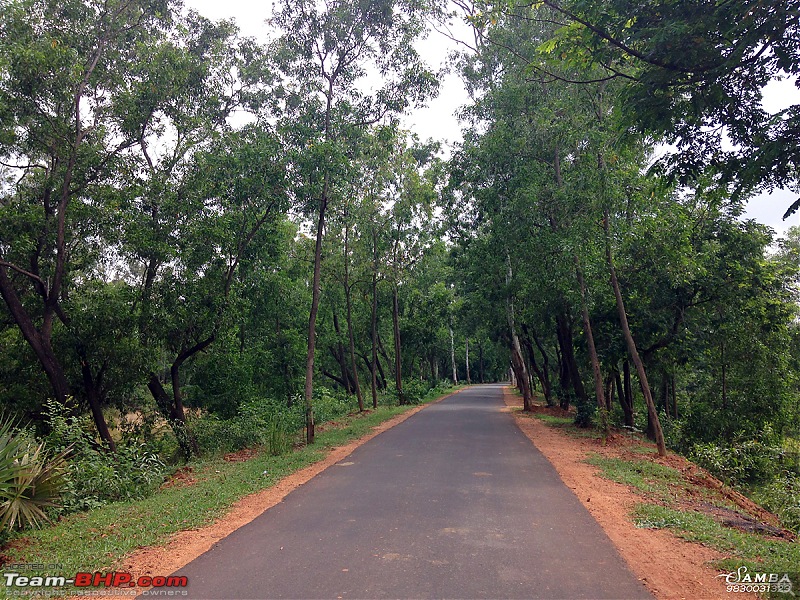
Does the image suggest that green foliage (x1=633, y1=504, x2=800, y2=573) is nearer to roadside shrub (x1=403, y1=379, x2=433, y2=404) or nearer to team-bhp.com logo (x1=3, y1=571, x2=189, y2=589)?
team-bhp.com logo (x1=3, y1=571, x2=189, y2=589)

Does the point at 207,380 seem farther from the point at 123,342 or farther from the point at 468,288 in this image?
the point at 468,288

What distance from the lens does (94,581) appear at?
16.5 ft

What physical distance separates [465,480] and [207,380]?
52.1ft

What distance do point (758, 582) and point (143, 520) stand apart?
23.3 ft

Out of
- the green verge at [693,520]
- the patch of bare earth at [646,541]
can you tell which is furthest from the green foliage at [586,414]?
the green verge at [693,520]

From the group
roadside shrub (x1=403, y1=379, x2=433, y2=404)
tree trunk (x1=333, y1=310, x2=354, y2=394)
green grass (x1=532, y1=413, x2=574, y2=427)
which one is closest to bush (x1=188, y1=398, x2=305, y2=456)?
green grass (x1=532, y1=413, x2=574, y2=427)

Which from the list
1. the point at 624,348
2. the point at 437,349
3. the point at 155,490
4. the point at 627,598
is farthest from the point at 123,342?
the point at 437,349

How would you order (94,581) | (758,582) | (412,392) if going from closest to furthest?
(758,582) → (94,581) → (412,392)

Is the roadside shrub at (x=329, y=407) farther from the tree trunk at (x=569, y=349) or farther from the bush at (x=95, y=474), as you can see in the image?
the bush at (x=95, y=474)

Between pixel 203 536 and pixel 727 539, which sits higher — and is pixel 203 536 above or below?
above

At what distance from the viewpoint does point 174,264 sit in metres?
15.4

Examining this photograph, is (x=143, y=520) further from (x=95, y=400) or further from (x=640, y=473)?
(x=640, y=473)

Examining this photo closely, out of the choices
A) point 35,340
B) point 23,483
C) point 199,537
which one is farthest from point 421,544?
point 35,340

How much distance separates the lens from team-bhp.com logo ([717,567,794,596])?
471cm
